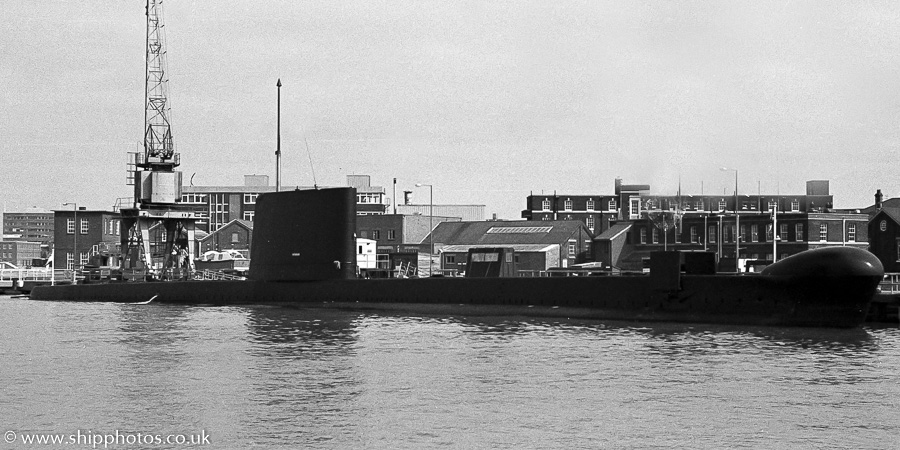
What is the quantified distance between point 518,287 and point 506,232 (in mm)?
52046

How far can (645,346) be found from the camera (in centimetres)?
2728

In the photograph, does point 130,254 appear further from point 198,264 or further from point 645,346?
point 645,346

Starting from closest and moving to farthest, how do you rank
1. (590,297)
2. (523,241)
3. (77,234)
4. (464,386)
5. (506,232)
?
(464,386)
(590,297)
(523,241)
(506,232)
(77,234)

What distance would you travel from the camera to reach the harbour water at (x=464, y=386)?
55.5 ft

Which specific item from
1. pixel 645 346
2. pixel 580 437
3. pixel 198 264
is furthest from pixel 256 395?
pixel 198 264

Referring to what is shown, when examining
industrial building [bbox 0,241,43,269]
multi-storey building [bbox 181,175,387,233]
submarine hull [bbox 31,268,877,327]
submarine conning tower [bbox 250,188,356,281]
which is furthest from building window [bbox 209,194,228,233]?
submarine conning tower [bbox 250,188,356,281]

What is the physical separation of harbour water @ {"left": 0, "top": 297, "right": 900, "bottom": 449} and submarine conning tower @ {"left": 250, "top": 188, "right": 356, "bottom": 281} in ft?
23.3

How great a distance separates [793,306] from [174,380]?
17.9 meters

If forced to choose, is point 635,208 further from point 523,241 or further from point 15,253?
point 15,253

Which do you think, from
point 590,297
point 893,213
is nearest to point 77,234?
point 893,213

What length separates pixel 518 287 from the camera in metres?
36.8

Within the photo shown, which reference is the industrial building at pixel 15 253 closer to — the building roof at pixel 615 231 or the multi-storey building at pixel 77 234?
the multi-storey building at pixel 77 234

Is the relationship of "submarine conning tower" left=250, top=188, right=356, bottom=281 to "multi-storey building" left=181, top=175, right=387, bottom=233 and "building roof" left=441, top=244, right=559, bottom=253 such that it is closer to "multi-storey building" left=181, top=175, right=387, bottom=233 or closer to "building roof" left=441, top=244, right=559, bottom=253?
"building roof" left=441, top=244, right=559, bottom=253

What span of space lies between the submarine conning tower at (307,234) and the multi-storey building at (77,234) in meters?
54.3
